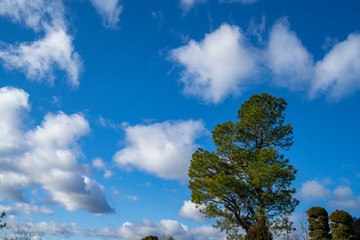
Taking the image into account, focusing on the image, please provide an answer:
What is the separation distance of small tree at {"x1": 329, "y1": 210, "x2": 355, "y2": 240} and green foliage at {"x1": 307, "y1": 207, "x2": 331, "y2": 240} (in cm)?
76

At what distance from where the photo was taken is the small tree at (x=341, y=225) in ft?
67.8

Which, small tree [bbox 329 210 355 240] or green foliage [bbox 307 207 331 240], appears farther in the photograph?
green foliage [bbox 307 207 331 240]

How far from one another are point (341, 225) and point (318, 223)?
1820mm

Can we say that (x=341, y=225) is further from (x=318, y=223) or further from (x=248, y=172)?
(x=248, y=172)

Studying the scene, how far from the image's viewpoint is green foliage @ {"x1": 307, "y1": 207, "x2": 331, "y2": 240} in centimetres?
2205

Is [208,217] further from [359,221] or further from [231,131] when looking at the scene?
[359,221]

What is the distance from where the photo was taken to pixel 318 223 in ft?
73.7

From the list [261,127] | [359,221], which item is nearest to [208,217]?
[261,127]

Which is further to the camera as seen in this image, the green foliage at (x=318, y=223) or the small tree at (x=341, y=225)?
the green foliage at (x=318, y=223)

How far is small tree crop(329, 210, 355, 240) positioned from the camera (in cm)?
2067

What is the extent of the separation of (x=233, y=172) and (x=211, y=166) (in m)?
1.70

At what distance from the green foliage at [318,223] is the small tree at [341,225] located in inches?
30.0

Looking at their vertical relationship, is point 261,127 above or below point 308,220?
above

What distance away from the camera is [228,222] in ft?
60.5
